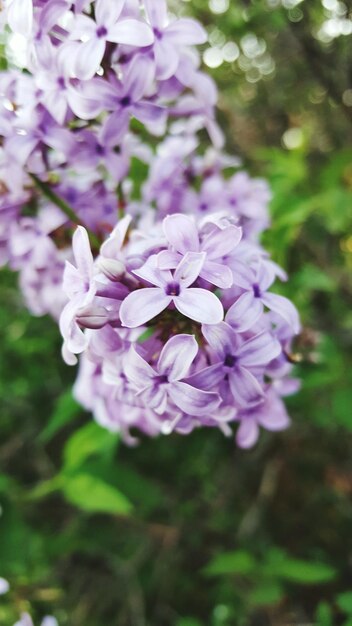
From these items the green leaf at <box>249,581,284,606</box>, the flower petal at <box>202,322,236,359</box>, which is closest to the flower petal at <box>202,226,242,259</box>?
the flower petal at <box>202,322,236,359</box>

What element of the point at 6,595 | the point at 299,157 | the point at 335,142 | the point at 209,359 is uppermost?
the point at 209,359

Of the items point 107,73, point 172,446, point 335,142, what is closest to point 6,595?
point 172,446

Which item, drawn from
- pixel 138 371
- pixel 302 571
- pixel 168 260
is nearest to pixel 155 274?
pixel 168 260

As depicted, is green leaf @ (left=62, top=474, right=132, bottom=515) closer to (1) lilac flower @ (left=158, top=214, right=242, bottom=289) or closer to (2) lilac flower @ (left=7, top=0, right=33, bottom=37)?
(1) lilac flower @ (left=158, top=214, right=242, bottom=289)

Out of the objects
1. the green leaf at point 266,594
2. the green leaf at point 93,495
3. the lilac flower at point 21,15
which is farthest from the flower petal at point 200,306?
the green leaf at point 266,594

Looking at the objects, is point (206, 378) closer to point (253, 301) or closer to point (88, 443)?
point (253, 301)

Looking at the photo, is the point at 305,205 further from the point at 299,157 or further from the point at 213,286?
the point at 213,286
